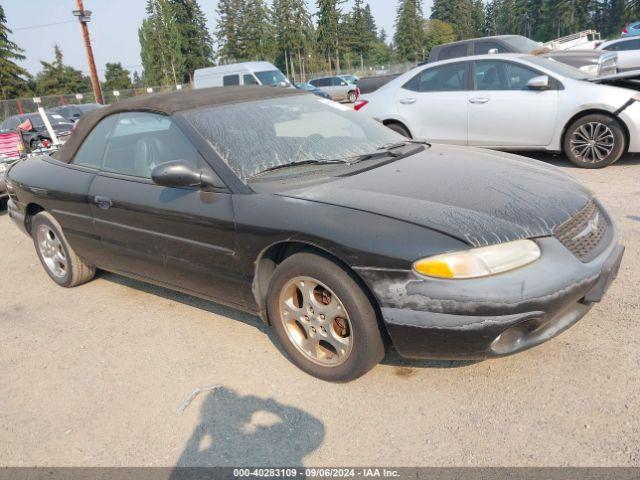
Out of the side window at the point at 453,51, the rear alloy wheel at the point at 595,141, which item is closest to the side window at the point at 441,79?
the rear alloy wheel at the point at 595,141

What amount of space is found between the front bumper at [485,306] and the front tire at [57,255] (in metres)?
2.90

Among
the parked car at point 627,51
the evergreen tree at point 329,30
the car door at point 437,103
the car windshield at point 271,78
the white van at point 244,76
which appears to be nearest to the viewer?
the car door at point 437,103

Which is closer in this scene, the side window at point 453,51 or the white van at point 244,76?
the side window at point 453,51

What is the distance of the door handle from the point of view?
3600 mm

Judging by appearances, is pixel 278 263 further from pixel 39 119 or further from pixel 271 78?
pixel 271 78

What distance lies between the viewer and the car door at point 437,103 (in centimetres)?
735

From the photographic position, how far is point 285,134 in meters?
3.42

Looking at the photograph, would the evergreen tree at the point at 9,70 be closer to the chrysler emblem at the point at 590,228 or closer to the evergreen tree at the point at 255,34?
the evergreen tree at the point at 255,34

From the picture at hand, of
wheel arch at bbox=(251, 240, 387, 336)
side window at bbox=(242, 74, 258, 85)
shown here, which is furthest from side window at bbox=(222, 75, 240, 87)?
wheel arch at bbox=(251, 240, 387, 336)

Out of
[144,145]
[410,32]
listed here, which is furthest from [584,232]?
[410,32]

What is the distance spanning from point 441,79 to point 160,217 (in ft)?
18.2

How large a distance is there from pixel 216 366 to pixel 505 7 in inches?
4048

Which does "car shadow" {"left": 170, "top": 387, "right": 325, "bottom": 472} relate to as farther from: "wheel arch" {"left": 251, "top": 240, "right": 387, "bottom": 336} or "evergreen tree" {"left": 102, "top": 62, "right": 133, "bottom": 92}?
"evergreen tree" {"left": 102, "top": 62, "right": 133, "bottom": 92}

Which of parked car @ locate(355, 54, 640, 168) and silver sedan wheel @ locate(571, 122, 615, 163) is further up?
parked car @ locate(355, 54, 640, 168)
